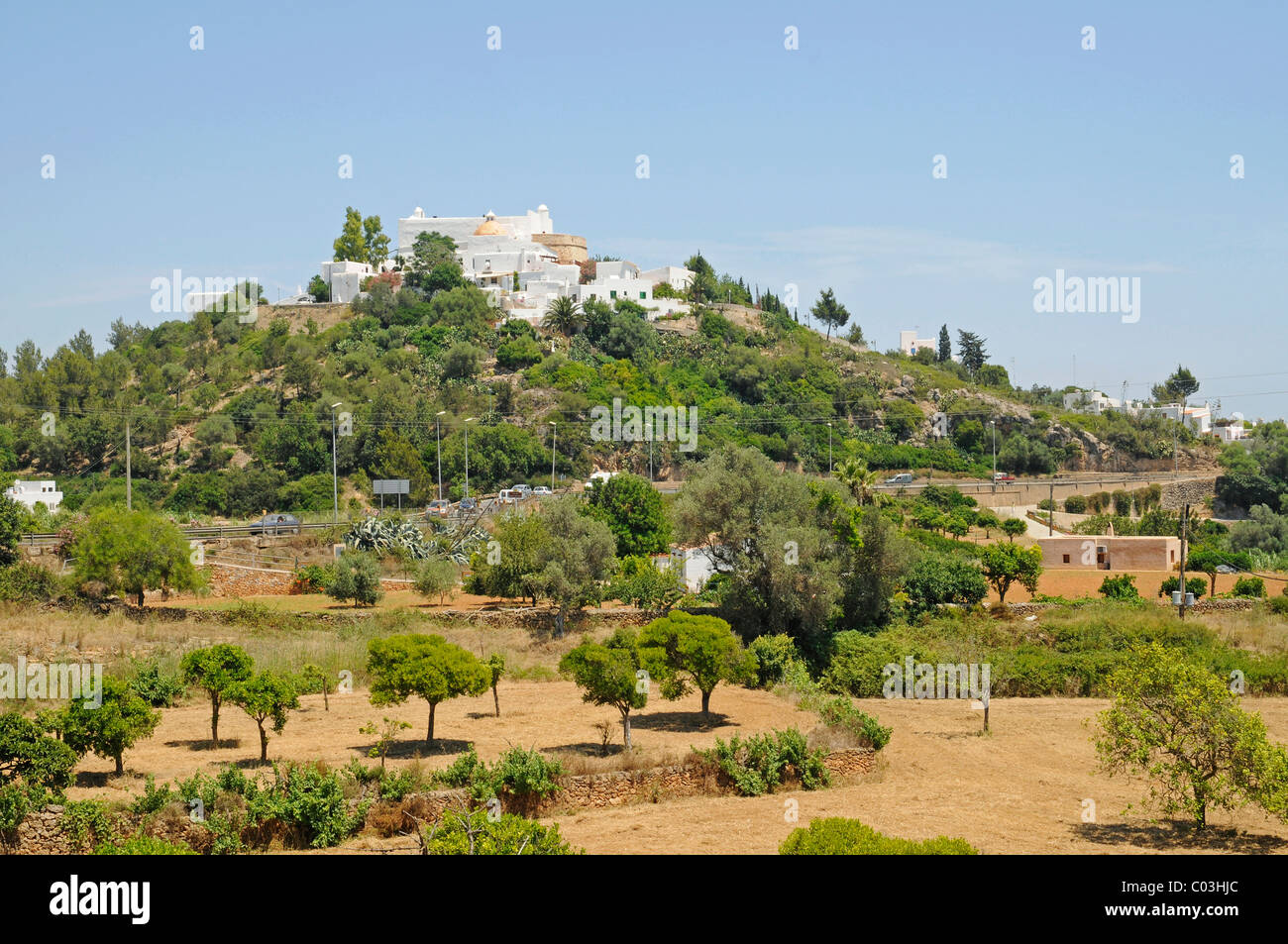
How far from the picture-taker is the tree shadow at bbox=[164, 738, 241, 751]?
1934cm

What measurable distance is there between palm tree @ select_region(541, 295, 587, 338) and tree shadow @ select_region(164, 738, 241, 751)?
227 feet

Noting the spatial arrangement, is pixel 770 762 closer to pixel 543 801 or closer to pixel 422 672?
pixel 543 801

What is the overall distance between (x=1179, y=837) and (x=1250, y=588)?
27095 mm

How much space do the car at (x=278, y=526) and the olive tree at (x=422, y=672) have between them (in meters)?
28.8

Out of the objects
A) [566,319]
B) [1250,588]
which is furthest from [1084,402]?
[1250,588]

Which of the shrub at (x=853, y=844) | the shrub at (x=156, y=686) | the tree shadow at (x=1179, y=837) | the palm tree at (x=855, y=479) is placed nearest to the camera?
the shrub at (x=853, y=844)

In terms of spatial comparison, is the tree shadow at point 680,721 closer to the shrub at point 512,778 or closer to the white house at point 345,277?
the shrub at point 512,778

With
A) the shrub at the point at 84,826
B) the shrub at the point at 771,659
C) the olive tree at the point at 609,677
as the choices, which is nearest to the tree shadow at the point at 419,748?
the olive tree at the point at 609,677

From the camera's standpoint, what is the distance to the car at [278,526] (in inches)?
1845

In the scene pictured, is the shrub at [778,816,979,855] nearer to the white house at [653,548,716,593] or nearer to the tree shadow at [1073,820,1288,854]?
the tree shadow at [1073,820,1288,854]

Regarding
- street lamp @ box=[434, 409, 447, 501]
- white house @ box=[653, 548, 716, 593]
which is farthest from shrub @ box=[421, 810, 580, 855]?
street lamp @ box=[434, 409, 447, 501]

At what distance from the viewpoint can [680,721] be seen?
22.7m

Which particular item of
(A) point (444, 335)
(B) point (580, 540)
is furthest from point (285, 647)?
(A) point (444, 335)
